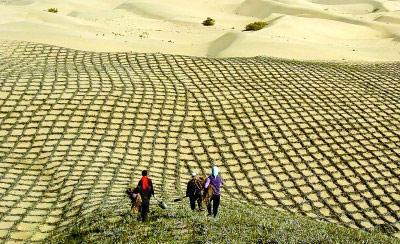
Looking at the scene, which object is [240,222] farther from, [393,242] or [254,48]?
[254,48]

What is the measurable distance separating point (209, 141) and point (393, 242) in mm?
4837

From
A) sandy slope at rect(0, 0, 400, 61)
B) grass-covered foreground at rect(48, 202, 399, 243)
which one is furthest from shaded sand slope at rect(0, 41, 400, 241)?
sandy slope at rect(0, 0, 400, 61)

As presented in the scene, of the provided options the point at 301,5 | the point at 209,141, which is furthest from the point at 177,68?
the point at 301,5

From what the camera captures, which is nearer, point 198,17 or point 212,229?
point 212,229

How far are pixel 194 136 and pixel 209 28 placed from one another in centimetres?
1825

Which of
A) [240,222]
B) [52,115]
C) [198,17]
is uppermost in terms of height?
[240,222]

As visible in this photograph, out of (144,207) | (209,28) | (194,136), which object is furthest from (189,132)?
(209,28)

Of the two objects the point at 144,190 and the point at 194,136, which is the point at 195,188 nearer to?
the point at 144,190

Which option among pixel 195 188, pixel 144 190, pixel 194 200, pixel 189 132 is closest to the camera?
pixel 144 190

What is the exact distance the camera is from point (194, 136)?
11.2m

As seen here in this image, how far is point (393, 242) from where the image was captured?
729cm

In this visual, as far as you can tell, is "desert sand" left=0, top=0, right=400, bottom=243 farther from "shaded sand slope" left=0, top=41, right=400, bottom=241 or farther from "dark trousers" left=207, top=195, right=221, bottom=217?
"dark trousers" left=207, top=195, right=221, bottom=217

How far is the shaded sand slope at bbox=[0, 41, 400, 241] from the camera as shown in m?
8.94

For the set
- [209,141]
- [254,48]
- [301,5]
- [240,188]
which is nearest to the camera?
[240,188]
